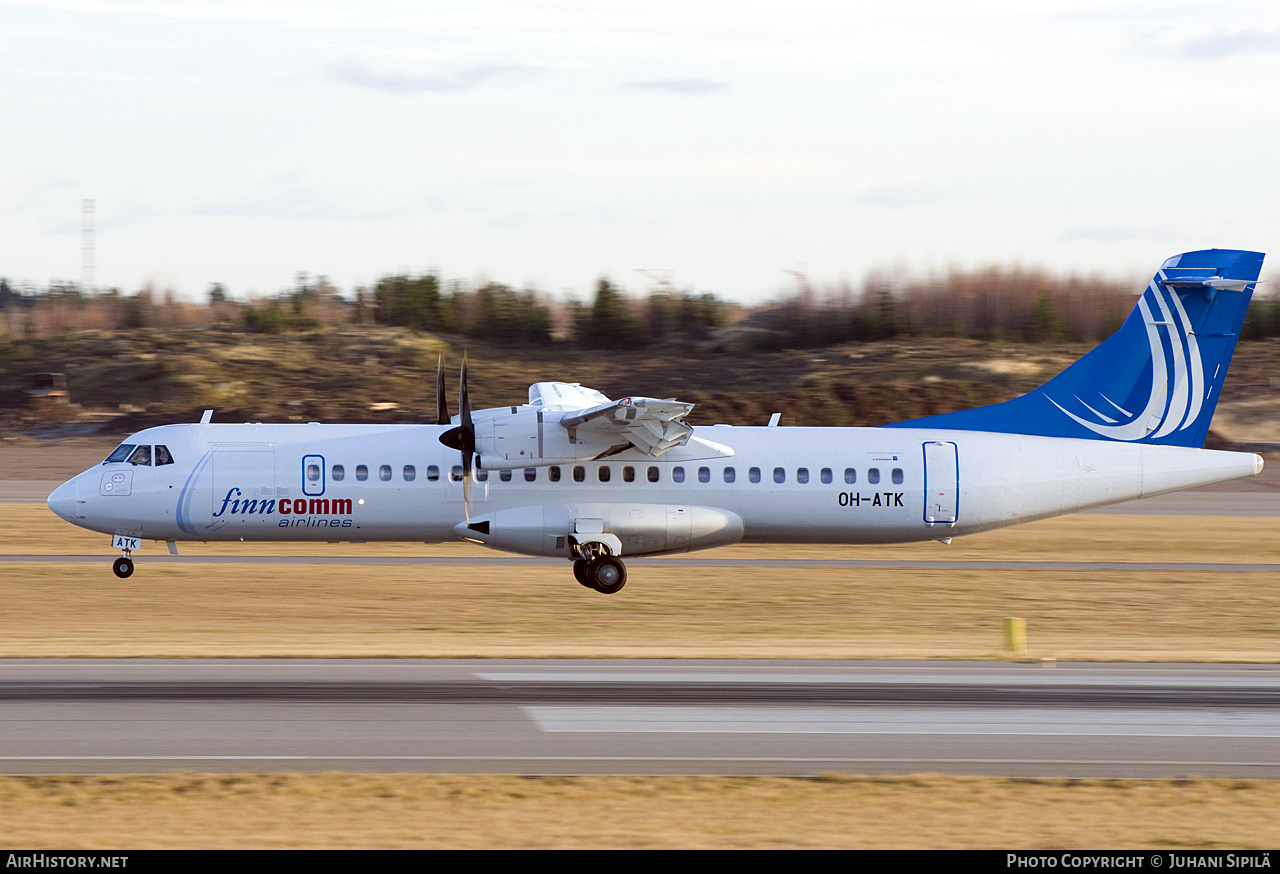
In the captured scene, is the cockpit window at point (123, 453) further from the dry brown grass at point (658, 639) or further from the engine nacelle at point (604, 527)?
the engine nacelle at point (604, 527)

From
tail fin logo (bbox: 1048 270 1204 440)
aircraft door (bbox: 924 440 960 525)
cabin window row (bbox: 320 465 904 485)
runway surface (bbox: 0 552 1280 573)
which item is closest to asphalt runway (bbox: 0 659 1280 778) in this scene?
cabin window row (bbox: 320 465 904 485)

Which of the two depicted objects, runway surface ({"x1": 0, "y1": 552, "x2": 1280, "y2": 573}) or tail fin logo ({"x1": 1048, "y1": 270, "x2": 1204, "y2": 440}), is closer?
tail fin logo ({"x1": 1048, "y1": 270, "x2": 1204, "y2": 440})

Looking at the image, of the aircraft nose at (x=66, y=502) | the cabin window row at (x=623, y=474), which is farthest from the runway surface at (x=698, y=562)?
the cabin window row at (x=623, y=474)

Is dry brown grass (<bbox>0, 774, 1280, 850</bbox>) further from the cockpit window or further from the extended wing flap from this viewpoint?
the cockpit window

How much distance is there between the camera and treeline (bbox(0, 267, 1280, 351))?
81812 mm

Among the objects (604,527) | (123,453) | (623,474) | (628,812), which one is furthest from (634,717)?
(123,453)

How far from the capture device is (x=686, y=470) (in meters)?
26.7

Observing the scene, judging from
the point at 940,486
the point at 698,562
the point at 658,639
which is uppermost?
the point at 940,486

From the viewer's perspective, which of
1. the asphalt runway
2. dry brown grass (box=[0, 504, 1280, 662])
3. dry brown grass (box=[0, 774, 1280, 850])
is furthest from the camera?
dry brown grass (box=[0, 504, 1280, 662])

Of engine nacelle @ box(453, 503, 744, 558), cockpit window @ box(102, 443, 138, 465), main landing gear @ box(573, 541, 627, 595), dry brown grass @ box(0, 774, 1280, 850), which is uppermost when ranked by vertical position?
cockpit window @ box(102, 443, 138, 465)

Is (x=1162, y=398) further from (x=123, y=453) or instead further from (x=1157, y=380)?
(x=123, y=453)

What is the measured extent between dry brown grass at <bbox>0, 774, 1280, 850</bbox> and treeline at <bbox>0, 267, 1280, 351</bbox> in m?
69.4

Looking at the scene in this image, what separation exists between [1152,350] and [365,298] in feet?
208

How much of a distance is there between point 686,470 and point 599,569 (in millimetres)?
2533
